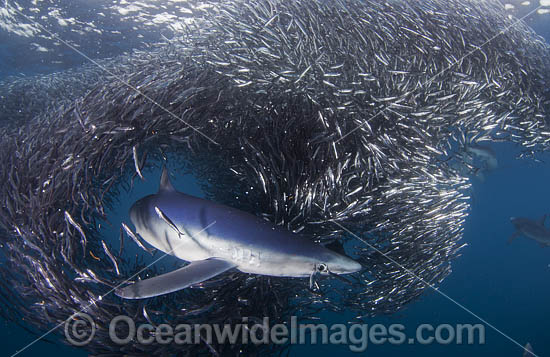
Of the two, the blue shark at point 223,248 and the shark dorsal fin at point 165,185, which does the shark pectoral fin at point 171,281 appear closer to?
the blue shark at point 223,248

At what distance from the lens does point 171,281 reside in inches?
107

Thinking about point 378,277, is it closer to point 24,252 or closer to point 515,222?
point 24,252

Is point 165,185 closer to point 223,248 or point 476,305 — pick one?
point 223,248

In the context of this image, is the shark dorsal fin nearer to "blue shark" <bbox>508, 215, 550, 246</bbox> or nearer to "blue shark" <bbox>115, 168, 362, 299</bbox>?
"blue shark" <bbox>115, 168, 362, 299</bbox>

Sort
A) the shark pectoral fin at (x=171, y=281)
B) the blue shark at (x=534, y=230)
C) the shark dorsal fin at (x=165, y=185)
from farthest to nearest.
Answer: the blue shark at (x=534, y=230) → the shark dorsal fin at (x=165, y=185) → the shark pectoral fin at (x=171, y=281)

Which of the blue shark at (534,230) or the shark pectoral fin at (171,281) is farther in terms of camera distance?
the blue shark at (534,230)

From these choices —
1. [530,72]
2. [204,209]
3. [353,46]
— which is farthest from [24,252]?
[530,72]

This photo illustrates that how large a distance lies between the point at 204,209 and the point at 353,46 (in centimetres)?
443

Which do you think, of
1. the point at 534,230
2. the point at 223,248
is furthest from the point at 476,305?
the point at 223,248

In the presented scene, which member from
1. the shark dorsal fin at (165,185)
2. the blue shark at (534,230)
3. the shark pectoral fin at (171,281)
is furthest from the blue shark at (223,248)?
the blue shark at (534,230)

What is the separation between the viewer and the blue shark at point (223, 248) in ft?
9.26

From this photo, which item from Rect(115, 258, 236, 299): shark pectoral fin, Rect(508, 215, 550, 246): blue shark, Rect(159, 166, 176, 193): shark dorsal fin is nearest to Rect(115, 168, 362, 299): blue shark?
Rect(115, 258, 236, 299): shark pectoral fin

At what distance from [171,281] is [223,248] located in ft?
2.01

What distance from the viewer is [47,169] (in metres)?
4.46
